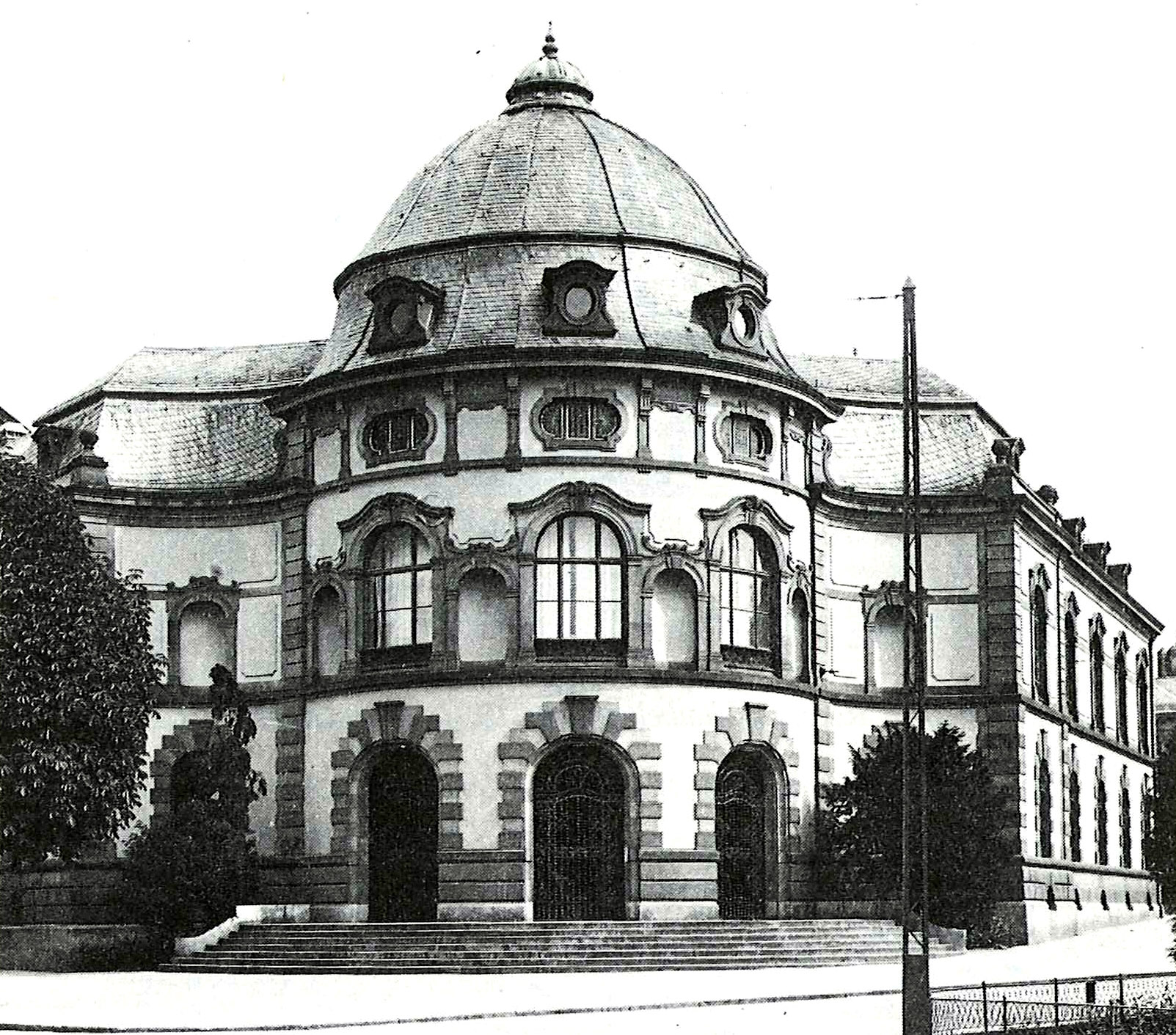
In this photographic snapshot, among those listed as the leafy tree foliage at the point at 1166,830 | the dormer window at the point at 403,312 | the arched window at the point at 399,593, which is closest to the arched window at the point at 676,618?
the arched window at the point at 399,593

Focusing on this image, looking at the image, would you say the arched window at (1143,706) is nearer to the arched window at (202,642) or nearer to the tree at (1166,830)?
the arched window at (202,642)

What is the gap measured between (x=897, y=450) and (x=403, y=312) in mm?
13648

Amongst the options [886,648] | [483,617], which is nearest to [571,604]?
[483,617]

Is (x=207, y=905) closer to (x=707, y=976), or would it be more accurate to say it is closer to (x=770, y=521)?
(x=707, y=976)

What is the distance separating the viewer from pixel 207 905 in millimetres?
44875

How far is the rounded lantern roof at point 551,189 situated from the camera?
49.6m

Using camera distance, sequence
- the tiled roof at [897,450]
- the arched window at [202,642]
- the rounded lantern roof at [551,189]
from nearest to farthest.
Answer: the rounded lantern roof at [551,189] → the arched window at [202,642] → the tiled roof at [897,450]

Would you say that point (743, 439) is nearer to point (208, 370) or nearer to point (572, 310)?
point (572, 310)

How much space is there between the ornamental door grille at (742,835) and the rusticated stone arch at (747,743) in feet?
1.55

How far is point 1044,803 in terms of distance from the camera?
183 feet

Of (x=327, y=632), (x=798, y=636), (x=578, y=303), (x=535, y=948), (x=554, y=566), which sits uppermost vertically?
(x=578, y=303)

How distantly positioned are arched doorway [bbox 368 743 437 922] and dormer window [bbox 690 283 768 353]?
37.4 feet

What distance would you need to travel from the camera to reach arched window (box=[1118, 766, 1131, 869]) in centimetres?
6675

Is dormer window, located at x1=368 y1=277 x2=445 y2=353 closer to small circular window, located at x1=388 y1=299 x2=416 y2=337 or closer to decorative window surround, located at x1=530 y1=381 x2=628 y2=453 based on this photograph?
small circular window, located at x1=388 y1=299 x2=416 y2=337
